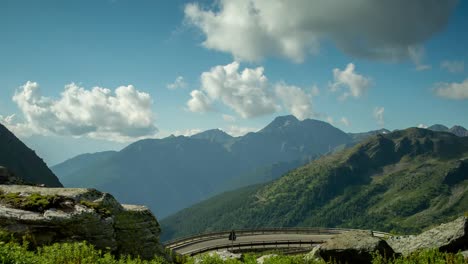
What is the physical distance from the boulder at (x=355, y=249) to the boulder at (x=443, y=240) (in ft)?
4.85

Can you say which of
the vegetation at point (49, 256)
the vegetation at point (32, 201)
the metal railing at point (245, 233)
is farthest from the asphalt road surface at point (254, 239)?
the vegetation at point (49, 256)

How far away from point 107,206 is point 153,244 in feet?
10.3

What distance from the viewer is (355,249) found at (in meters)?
17.2

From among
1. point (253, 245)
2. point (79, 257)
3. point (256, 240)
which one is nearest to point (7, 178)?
point (79, 257)

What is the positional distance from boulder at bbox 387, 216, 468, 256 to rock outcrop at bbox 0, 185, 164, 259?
12758mm

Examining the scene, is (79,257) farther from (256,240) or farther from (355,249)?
(256,240)

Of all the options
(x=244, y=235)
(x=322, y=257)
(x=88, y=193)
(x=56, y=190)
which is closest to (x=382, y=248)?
(x=322, y=257)

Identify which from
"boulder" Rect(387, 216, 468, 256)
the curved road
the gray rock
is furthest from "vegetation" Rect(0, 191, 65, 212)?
the curved road

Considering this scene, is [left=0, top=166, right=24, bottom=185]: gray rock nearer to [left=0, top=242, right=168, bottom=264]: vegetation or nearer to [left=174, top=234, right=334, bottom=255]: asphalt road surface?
[left=0, top=242, right=168, bottom=264]: vegetation

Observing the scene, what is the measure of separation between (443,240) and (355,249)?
4.78 metres

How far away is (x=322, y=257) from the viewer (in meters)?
18.0

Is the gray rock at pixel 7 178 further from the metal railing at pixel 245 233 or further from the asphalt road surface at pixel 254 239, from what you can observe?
the metal railing at pixel 245 233

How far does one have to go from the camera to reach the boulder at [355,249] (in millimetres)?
17000

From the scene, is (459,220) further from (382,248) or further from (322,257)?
(322,257)
